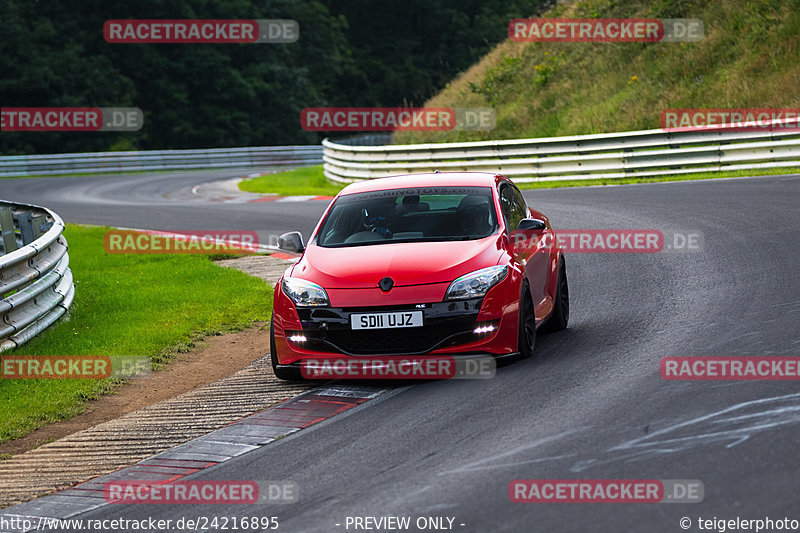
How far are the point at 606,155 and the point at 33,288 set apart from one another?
16.0 m

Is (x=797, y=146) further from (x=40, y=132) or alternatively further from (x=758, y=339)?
(x=40, y=132)

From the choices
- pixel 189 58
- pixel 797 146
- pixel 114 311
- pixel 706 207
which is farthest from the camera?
pixel 189 58

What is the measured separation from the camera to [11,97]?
175 ft

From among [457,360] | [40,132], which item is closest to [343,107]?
[40,132]

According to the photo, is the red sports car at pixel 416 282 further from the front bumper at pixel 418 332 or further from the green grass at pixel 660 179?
the green grass at pixel 660 179

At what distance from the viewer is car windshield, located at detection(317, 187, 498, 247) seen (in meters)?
9.09

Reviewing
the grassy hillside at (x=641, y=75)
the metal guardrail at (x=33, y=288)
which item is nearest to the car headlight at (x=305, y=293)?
the metal guardrail at (x=33, y=288)

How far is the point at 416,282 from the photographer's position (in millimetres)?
8117

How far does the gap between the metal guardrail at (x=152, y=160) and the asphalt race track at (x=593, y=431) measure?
3679 centimetres

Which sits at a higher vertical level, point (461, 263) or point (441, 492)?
point (461, 263)

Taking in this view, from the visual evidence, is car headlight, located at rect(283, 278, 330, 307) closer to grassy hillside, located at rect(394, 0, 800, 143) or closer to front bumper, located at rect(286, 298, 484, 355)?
front bumper, located at rect(286, 298, 484, 355)

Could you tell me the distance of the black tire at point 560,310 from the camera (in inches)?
379

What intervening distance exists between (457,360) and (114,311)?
581 centimetres

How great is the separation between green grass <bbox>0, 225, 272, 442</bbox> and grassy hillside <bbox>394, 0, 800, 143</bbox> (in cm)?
1600
